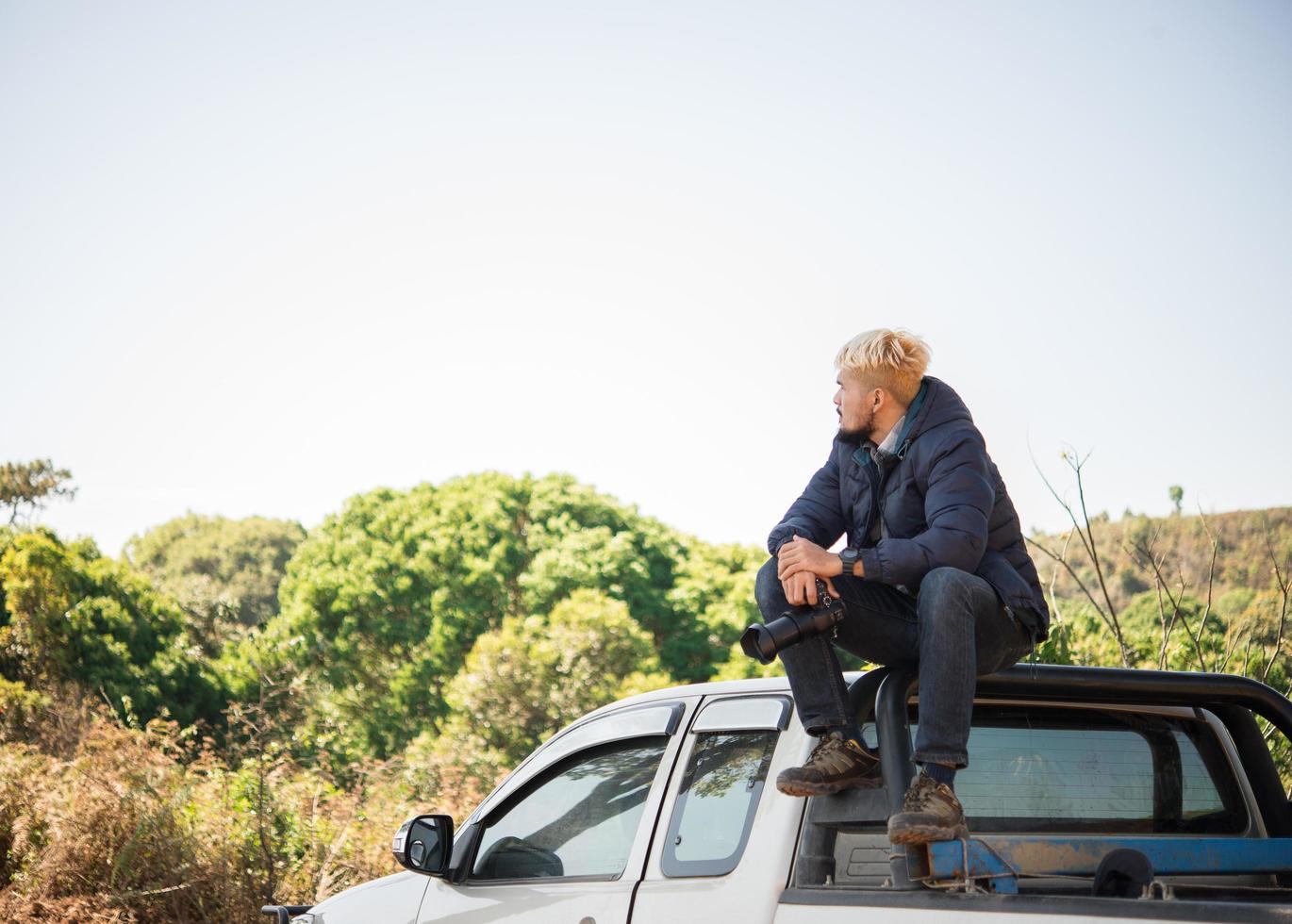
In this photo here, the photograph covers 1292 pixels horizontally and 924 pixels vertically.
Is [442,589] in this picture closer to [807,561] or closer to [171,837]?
[171,837]

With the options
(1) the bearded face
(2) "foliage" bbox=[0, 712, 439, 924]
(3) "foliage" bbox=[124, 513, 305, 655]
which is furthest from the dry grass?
(3) "foliage" bbox=[124, 513, 305, 655]

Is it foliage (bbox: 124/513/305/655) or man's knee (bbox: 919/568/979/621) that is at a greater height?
foliage (bbox: 124/513/305/655)

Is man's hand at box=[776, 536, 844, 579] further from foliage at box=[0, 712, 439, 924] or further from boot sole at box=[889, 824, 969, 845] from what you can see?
foliage at box=[0, 712, 439, 924]

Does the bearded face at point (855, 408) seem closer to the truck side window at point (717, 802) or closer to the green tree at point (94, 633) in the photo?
the truck side window at point (717, 802)

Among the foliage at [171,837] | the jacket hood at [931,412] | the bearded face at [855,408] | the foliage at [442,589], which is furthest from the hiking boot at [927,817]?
the foliage at [442,589]

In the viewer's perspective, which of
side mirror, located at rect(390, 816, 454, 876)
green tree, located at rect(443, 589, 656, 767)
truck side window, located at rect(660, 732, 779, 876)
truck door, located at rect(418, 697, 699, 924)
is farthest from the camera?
green tree, located at rect(443, 589, 656, 767)

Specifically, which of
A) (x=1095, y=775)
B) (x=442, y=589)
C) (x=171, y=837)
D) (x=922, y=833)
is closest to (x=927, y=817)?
(x=922, y=833)

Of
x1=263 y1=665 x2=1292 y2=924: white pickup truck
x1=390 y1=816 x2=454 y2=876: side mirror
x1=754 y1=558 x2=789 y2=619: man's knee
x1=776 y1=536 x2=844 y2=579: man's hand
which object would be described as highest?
x1=776 y1=536 x2=844 y2=579: man's hand

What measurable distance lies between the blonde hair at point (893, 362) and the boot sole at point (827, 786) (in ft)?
3.43

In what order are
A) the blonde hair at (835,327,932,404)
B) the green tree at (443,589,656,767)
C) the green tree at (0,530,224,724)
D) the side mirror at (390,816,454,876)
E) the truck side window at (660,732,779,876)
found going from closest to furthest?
1. the truck side window at (660,732,779,876)
2. the blonde hair at (835,327,932,404)
3. the side mirror at (390,816,454,876)
4. the green tree at (0,530,224,724)
5. the green tree at (443,589,656,767)

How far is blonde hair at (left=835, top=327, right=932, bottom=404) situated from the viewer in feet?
11.4

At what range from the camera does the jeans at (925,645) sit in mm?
2906

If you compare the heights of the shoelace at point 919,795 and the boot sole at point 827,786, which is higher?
the shoelace at point 919,795

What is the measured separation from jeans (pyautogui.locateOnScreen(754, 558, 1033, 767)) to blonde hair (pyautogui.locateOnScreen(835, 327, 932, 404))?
0.56 m
